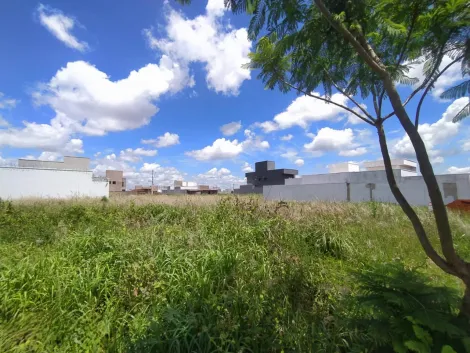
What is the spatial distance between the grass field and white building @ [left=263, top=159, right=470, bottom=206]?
9.19 m

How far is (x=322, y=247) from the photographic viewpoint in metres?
4.79

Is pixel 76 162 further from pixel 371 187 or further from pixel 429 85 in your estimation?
pixel 429 85

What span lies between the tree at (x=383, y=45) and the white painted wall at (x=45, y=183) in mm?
31593

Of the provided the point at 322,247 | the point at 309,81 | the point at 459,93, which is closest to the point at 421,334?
the point at 459,93

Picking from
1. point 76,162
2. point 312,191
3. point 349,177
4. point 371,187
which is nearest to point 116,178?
point 76,162

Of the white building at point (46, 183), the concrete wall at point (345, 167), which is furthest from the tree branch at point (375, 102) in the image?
the concrete wall at point (345, 167)

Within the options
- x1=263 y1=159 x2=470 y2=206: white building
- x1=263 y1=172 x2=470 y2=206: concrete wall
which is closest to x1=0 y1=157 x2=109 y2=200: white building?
x1=263 y1=159 x2=470 y2=206: white building

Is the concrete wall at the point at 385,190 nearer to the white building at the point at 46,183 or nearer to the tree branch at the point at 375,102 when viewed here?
the tree branch at the point at 375,102

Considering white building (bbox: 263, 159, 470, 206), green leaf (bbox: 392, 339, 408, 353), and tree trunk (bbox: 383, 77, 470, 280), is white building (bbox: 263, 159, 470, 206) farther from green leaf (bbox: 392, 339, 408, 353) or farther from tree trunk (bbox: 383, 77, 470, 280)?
green leaf (bbox: 392, 339, 408, 353)

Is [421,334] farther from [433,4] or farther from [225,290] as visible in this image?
[433,4]

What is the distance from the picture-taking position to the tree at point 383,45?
63.4 inches

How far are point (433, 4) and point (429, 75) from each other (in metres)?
0.49

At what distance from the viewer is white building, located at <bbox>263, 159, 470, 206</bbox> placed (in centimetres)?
2197

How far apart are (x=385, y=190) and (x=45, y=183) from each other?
1668 inches
